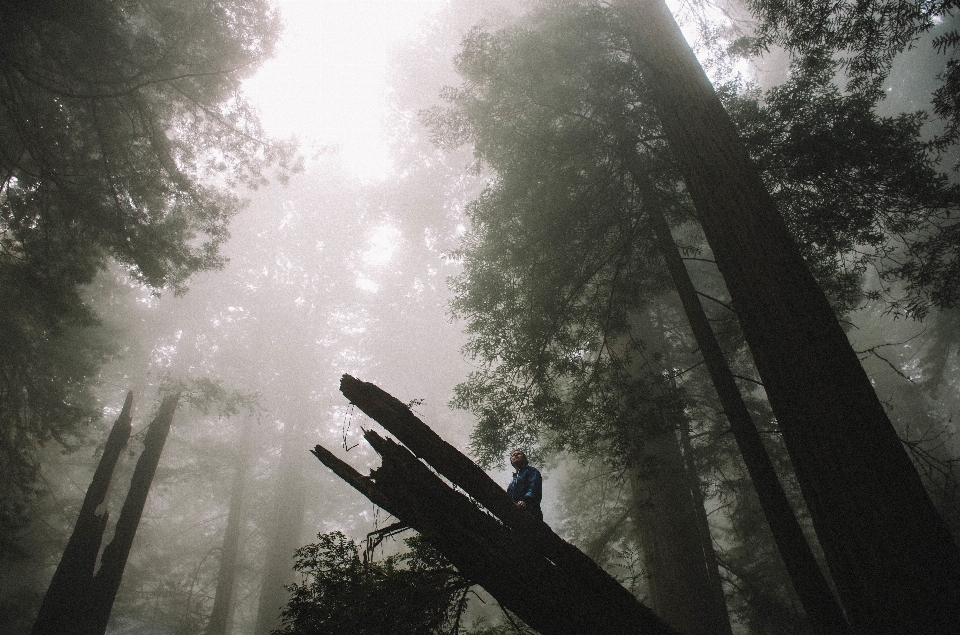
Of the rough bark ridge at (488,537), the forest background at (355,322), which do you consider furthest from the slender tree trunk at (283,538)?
the rough bark ridge at (488,537)

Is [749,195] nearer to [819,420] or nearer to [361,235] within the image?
[819,420]

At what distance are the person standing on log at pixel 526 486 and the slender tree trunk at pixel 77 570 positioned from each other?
10.7m

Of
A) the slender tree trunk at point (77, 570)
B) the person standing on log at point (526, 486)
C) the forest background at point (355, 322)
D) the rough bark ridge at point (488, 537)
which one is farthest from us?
the slender tree trunk at point (77, 570)

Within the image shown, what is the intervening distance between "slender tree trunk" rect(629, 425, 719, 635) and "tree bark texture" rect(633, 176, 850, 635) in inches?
87.7

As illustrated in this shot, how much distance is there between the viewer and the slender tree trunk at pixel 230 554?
15719 mm

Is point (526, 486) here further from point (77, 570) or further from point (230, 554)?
point (230, 554)

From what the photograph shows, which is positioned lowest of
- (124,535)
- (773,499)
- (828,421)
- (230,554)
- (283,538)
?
(773,499)

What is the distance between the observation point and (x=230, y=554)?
17266mm

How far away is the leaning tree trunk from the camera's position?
7.69ft

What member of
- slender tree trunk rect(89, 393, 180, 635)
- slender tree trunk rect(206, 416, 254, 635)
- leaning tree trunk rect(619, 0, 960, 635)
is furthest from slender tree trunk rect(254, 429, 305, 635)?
leaning tree trunk rect(619, 0, 960, 635)

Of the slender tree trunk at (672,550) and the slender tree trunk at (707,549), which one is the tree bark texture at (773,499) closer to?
the slender tree trunk at (707,549)

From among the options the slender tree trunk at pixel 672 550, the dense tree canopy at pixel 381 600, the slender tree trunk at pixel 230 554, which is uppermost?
the slender tree trunk at pixel 230 554

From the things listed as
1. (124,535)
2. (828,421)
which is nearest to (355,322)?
(124,535)

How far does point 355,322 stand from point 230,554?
1272cm
